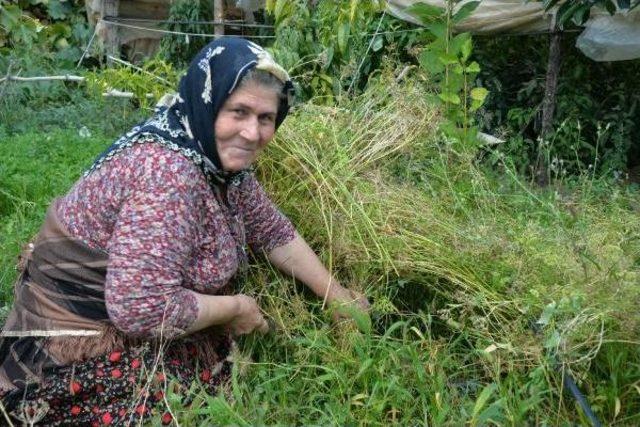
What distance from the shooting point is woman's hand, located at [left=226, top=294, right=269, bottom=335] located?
2.41 metres

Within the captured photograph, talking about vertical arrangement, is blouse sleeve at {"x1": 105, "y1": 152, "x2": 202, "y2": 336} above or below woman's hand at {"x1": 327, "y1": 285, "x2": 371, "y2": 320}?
above

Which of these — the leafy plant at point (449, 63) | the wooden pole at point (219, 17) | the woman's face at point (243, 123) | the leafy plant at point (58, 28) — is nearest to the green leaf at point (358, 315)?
the woman's face at point (243, 123)

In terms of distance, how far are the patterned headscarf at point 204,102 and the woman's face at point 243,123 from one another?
0.08 feet

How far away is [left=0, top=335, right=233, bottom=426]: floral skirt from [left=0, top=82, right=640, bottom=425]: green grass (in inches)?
5.1

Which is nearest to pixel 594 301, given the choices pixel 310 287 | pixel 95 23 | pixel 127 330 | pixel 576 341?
pixel 576 341

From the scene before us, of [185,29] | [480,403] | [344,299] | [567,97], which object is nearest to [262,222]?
[344,299]

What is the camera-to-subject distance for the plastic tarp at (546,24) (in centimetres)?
496

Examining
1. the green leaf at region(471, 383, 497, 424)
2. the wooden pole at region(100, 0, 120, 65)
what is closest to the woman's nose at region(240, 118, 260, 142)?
the green leaf at region(471, 383, 497, 424)

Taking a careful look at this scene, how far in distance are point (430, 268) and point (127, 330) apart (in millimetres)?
1005

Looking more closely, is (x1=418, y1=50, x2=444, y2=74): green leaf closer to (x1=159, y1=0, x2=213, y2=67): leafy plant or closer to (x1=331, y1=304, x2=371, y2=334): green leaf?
(x1=331, y1=304, x2=371, y2=334): green leaf

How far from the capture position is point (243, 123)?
2260 mm

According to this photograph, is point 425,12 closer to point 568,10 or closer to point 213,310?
point 568,10

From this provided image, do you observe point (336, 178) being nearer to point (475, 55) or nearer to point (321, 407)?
point (321, 407)

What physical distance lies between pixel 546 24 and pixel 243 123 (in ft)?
12.8
